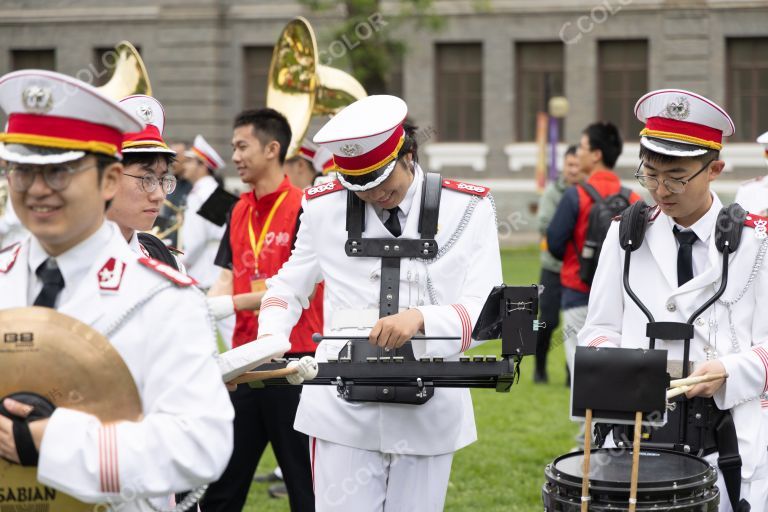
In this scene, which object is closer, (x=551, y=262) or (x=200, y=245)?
(x=200, y=245)

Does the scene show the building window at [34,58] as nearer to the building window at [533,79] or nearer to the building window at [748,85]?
the building window at [533,79]

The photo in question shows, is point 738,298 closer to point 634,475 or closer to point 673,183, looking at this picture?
point 673,183

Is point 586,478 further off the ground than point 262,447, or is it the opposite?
point 586,478

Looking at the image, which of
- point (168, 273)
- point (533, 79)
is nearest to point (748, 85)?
point (533, 79)

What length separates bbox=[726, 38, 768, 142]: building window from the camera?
96.9 ft

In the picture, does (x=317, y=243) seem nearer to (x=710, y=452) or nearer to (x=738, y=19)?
(x=710, y=452)

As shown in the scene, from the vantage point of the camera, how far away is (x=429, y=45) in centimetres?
3142

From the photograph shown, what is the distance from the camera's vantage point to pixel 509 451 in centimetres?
970

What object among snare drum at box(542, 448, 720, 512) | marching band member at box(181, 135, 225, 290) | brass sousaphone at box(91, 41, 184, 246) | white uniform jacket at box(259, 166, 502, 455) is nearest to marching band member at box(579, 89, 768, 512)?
snare drum at box(542, 448, 720, 512)

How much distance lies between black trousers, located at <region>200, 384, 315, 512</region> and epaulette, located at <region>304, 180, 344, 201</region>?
1.59 meters

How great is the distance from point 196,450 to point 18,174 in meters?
0.84

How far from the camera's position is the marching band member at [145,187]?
4.99 metres

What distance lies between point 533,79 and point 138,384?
28426mm

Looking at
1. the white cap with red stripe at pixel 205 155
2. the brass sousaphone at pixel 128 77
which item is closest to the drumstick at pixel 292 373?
the brass sousaphone at pixel 128 77
